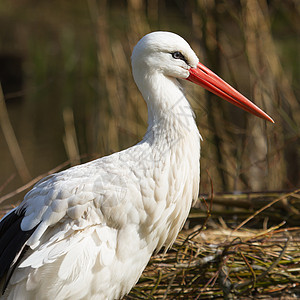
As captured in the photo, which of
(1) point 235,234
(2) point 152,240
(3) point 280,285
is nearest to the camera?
(2) point 152,240

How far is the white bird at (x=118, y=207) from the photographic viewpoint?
2.06 metres

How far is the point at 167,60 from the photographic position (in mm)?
2238

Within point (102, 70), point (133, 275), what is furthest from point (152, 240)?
point (102, 70)

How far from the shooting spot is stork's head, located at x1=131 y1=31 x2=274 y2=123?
2209 mm

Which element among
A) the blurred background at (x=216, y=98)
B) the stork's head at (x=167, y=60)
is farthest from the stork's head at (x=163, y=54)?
the blurred background at (x=216, y=98)

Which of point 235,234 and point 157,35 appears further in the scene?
point 235,234

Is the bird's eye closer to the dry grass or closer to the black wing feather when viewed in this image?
the dry grass

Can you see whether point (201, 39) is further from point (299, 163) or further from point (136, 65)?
point (136, 65)

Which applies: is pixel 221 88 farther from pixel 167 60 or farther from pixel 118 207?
pixel 118 207

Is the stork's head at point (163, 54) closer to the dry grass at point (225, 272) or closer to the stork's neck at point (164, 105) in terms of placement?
the stork's neck at point (164, 105)

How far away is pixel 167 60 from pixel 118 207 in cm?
62

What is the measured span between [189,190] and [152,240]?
0.26 m

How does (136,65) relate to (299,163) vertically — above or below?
above

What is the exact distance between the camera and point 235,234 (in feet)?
9.61
